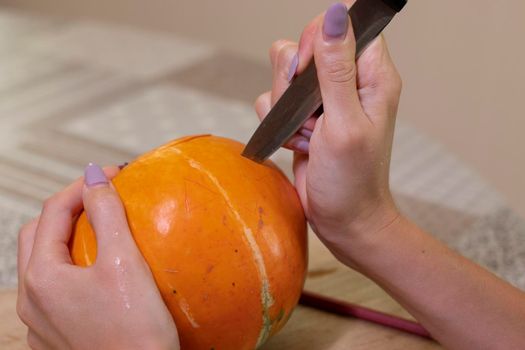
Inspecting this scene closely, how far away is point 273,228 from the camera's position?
3.10 ft

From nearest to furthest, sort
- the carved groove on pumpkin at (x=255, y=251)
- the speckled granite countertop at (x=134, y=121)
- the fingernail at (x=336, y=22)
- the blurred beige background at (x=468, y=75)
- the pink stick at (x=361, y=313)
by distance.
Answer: the fingernail at (x=336, y=22)
the carved groove on pumpkin at (x=255, y=251)
the pink stick at (x=361, y=313)
the speckled granite countertop at (x=134, y=121)
the blurred beige background at (x=468, y=75)

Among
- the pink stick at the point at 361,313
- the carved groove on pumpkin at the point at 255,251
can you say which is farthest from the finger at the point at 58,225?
the pink stick at the point at 361,313

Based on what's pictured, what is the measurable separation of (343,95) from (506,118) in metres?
1.47

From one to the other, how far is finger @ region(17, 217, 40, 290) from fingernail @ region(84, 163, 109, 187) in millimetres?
117

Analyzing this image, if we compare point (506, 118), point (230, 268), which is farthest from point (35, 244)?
point (506, 118)

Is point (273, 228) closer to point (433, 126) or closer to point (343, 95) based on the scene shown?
point (343, 95)

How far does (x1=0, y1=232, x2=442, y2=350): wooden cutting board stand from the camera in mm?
1107

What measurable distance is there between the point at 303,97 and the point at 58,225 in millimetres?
313

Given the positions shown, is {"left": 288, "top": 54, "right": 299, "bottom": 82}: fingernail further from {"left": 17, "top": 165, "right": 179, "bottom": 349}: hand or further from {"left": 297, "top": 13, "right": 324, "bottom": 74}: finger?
{"left": 17, "top": 165, "right": 179, "bottom": 349}: hand

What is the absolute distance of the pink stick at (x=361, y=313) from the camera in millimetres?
1125

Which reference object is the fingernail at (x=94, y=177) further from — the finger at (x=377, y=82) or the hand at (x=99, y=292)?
the finger at (x=377, y=82)

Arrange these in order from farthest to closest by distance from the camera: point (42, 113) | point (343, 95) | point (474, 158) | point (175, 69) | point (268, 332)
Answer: point (175, 69), point (474, 158), point (42, 113), point (268, 332), point (343, 95)

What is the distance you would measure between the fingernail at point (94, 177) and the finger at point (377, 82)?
301mm

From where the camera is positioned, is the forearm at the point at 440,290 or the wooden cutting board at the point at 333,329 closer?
the forearm at the point at 440,290
